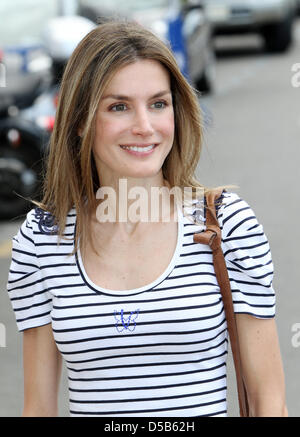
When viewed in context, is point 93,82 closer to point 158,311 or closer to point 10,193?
point 158,311

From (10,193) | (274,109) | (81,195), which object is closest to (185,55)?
(274,109)

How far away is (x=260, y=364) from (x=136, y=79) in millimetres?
717

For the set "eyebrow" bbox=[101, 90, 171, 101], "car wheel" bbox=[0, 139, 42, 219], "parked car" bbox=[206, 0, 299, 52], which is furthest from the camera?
"parked car" bbox=[206, 0, 299, 52]

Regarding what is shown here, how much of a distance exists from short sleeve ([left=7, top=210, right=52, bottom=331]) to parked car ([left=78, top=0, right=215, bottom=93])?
26.9 ft

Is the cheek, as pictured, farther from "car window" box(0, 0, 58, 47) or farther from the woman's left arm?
"car window" box(0, 0, 58, 47)

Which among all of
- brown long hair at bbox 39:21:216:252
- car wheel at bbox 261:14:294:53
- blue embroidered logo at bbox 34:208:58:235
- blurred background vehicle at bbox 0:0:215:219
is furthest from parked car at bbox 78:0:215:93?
blue embroidered logo at bbox 34:208:58:235

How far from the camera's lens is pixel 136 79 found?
2314mm

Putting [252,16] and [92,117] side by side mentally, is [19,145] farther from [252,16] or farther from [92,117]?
[252,16]

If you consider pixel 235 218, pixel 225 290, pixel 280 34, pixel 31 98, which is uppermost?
pixel 280 34

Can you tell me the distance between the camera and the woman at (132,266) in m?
2.22

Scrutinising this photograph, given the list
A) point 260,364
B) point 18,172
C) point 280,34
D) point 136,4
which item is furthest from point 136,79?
point 280,34

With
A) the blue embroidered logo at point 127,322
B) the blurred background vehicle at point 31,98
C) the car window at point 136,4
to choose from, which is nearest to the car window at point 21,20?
the blurred background vehicle at point 31,98

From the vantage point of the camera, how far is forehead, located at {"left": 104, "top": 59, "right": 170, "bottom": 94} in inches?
90.7

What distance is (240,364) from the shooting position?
89.0 inches
